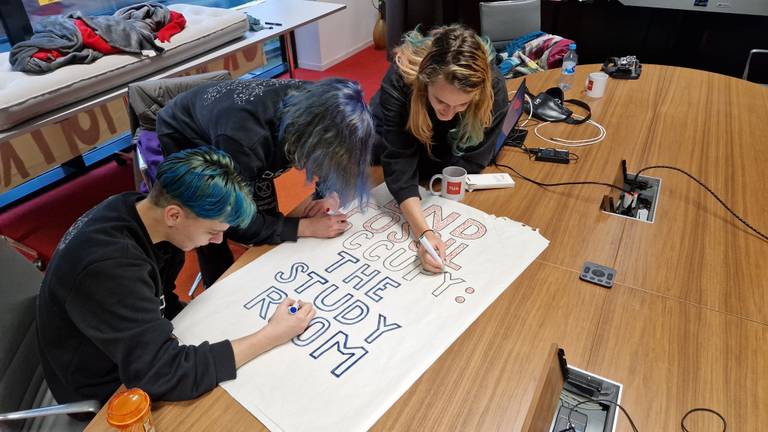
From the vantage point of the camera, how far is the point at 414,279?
1.14 m

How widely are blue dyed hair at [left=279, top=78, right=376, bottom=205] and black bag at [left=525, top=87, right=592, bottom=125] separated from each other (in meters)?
1.05

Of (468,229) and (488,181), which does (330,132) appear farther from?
(488,181)

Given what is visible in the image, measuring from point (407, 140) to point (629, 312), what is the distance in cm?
73

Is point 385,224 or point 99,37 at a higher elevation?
point 99,37

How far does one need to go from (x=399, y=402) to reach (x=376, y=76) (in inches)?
151

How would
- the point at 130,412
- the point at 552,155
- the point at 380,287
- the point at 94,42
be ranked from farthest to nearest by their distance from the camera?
the point at 94,42
the point at 552,155
the point at 380,287
the point at 130,412

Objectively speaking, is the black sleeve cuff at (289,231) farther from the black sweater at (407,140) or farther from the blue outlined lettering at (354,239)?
the black sweater at (407,140)

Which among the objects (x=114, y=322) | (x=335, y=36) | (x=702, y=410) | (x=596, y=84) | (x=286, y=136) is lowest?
(x=335, y=36)

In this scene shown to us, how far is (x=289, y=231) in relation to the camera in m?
1.25

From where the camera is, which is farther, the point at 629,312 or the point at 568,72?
the point at 568,72

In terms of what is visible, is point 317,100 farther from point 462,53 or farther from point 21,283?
point 21,283

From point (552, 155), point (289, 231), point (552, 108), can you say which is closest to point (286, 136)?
point (289, 231)

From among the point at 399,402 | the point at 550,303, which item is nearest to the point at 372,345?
the point at 399,402

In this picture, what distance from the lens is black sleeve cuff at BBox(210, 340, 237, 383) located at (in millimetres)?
877
